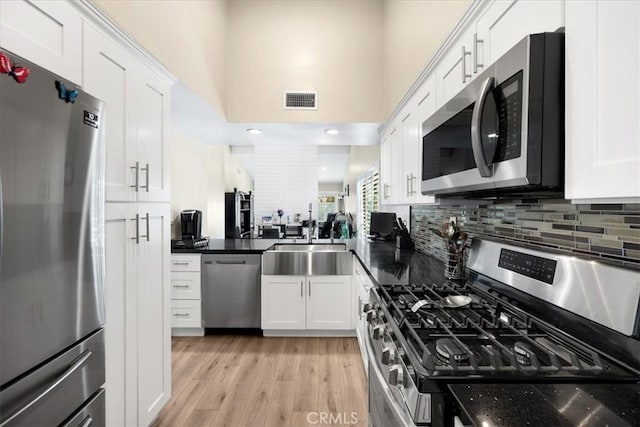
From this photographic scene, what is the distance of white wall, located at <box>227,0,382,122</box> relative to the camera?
9.98 ft

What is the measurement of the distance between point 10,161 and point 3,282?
1.03 feet

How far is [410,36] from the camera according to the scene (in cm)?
219

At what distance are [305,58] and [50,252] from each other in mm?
2841

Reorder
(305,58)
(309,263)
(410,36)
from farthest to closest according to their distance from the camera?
(305,58) < (309,263) < (410,36)

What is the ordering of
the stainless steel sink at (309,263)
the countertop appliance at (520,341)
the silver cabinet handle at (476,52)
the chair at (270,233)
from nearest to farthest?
the countertop appliance at (520,341), the silver cabinet handle at (476,52), the stainless steel sink at (309,263), the chair at (270,233)

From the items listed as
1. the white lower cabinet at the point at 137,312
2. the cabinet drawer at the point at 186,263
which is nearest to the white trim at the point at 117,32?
the white lower cabinet at the point at 137,312

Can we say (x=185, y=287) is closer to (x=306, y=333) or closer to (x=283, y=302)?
(x=283, y=302)

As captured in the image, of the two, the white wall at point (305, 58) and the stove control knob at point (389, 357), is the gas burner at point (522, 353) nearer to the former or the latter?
the stove control knob at point (389, 357)

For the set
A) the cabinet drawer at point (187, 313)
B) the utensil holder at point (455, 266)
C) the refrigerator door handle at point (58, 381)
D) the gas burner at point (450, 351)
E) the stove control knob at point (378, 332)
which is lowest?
the cabinet drawer at point (187, 313)

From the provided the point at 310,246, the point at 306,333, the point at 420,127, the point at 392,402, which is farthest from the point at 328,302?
the point at 392,402

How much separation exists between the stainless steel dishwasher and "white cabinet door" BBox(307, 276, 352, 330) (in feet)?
1.84

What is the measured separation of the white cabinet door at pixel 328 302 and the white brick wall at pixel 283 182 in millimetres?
2531

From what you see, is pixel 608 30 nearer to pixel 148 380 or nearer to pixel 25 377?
pixel 25 377

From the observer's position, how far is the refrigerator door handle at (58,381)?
807 millimetres
